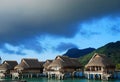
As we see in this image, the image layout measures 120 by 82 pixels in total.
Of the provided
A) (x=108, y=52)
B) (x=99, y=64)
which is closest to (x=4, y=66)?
(x=99, y=64)

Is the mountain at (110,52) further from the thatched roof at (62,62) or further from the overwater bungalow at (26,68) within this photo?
the thatched roof at (62,62)

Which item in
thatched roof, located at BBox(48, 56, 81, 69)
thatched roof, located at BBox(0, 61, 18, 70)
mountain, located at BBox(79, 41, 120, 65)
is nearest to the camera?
thatched roof, located at BBox(48, 56, 81, 69)

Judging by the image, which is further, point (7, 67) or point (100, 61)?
point (7, 67)

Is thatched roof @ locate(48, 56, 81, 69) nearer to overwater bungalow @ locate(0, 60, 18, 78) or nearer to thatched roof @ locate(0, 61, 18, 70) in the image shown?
overwater bungalow @ locate(0, 60, 18, 78)

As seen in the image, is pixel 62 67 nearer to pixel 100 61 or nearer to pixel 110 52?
pixel 100 61

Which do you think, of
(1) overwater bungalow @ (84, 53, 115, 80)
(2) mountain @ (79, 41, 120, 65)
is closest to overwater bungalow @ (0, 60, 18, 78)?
(1) overwater bungalow @ (84, 53, 115, 80)

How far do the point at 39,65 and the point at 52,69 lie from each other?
24.7ft

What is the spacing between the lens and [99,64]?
56.5 metres

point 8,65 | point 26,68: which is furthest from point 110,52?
point 26,68

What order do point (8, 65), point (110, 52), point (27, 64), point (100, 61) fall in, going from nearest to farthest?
point (100, 61) < point (27, 64) < point (8, 65) < point (110, 52)

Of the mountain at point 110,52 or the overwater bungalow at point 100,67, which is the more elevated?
the mountain at point 110,52

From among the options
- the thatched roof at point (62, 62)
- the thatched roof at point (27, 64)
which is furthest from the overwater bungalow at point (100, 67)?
the thatched roof at point (27, 64)

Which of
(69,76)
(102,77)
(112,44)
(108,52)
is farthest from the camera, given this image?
(112,44)

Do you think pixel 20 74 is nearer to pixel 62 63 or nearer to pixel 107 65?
pixel 62 63
